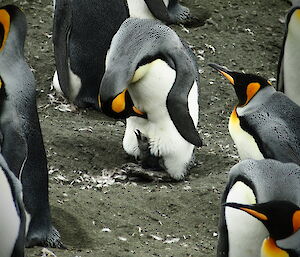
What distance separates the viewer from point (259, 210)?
404cm

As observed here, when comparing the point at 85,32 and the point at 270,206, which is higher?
the point at 270,206

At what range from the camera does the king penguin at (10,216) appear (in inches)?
153

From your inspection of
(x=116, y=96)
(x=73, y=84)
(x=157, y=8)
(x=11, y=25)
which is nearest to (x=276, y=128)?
(x=116, y=96)

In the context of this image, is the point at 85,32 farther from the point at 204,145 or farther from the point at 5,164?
the point at 5,164

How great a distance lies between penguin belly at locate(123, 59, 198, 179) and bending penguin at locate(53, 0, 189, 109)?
36.5 inches

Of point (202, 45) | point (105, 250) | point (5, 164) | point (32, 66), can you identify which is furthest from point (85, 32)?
point (5, 164)

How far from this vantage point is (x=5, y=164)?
13.2 feet

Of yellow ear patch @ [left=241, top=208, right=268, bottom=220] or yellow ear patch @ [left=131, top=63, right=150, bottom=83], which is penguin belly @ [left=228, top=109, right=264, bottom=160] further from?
yellow ear patch @ [left=241, top=208, right=268, bottom=220]

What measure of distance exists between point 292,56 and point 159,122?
126 cm

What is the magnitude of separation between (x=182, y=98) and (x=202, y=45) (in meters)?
1.96

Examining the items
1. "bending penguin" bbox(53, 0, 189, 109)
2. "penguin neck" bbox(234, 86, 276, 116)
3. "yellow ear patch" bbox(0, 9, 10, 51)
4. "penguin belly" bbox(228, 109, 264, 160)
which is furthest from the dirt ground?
"yellow ear patch" bbox(0, 9, 10, 51)

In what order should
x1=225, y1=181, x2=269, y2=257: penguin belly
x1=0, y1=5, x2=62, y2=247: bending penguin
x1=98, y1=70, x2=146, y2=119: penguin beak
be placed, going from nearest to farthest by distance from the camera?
1. x1=225, y1=181, x2=269, y2=257: penguin belly
2. x1=0, y1=5, x2=62, y2=247: bending penguin
3. x1=98, y1=70, x2=146, y2=119: penguin beak

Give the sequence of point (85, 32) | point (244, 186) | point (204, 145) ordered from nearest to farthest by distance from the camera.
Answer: point (244, 186) → point (204, 145) → point (85, 32)

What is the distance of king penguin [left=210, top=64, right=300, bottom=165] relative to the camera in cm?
512
